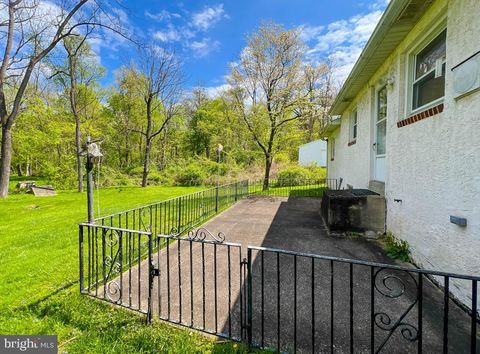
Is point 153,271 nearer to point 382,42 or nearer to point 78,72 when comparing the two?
point 382,42

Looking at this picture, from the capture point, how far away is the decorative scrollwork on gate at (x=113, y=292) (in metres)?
2.85

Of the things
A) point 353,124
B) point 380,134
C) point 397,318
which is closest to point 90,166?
point 397,318

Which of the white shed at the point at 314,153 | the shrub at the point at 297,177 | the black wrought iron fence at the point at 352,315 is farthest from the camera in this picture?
the white shed at the point at 314,153

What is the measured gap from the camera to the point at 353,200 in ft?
16.1

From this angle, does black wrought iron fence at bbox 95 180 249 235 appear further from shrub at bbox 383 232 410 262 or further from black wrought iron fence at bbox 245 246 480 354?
shrub at bbox 383 232 410 262

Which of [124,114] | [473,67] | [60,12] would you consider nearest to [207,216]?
[473,67]

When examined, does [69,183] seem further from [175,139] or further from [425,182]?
[425,182]

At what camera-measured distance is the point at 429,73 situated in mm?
3498

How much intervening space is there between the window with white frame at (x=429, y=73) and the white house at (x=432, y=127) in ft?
0.04

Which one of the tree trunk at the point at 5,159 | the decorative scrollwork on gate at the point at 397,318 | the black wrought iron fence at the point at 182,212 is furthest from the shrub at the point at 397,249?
the tree trunk at the point at 5,159

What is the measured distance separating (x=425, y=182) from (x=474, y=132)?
41.3 inches

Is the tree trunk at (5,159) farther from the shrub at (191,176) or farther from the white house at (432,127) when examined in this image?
the white house at (432,127)

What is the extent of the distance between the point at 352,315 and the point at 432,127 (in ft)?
8.89

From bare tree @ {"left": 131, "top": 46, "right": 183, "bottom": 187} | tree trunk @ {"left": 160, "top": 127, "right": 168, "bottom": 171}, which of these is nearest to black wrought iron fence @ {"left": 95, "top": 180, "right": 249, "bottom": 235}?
bare tree @ {"left": 131, "top": 46, "right": 183, "bottom": 187}
